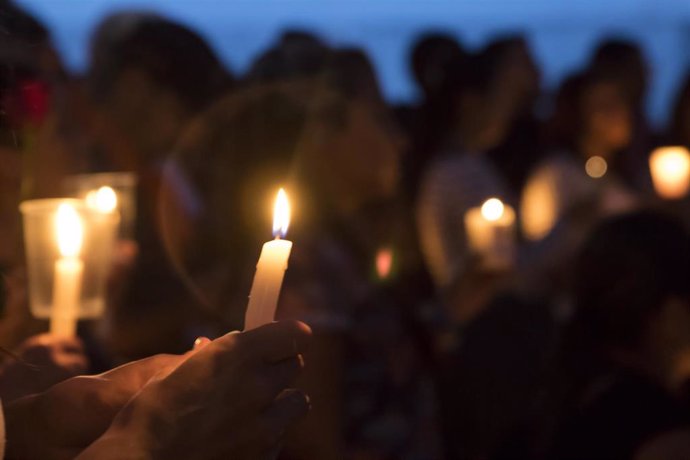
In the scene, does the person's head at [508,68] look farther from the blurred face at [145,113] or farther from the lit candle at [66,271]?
the lit candle at [66,271]

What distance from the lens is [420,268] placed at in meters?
3.84

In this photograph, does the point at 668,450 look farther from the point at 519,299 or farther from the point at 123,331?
the point at 123,331

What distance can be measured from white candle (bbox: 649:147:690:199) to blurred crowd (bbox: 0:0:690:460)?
9 centimetres

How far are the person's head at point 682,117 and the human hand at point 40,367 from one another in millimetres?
3935

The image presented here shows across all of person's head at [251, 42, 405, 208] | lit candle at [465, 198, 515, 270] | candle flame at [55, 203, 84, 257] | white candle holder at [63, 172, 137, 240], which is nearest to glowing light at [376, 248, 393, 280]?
person's head at [251, 42, 405, 208]

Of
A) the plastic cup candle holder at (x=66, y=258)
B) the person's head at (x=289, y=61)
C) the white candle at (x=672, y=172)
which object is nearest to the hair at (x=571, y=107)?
the white candle at (x=672, y=172)

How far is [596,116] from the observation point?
15.0 feet

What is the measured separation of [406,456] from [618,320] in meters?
0.67

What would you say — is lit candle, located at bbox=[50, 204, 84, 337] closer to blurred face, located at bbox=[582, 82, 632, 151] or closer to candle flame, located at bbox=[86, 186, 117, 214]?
candle flame, located at bbox=[86, 186, 117, 214]

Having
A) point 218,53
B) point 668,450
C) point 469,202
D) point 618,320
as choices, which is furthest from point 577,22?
point 668,450

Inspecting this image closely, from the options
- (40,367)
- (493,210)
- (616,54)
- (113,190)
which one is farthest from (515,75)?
(40,367)

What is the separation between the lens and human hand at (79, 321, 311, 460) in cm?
88

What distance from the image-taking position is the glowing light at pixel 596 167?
4.41m

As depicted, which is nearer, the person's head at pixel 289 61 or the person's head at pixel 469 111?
the person's head at pixel 289 61
